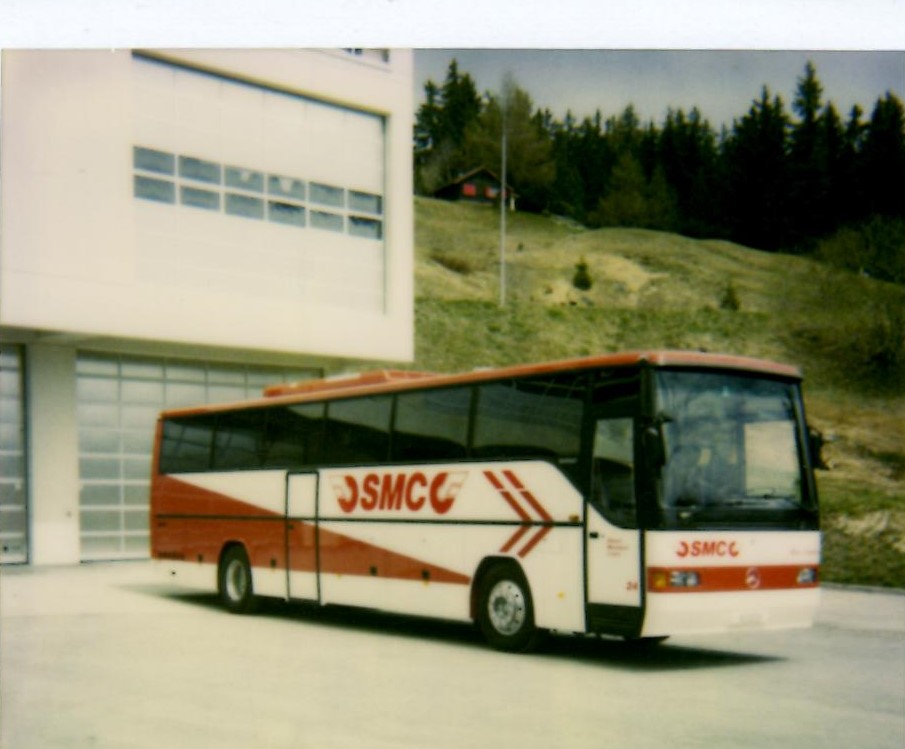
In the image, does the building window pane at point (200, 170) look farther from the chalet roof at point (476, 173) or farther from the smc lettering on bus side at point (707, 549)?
the smc lettering on bus side at point (707, 549)

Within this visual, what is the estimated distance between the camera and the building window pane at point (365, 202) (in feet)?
79.1

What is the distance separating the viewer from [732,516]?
456 inches

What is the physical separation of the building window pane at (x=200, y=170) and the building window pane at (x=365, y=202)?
2533 millimetres

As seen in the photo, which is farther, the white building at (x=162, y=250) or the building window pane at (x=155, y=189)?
the building window pane at (x=155, y=189)

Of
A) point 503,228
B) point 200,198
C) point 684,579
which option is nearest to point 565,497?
point 684,579

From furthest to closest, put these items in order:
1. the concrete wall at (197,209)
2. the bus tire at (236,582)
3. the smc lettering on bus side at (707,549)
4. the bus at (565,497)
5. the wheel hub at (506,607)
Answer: the concrete wall at (197,209) < the bus tire at (236,582) < the wheel hub at (506,607) < the bus at (565,497) < the smc lettering on bus side at (707,549)

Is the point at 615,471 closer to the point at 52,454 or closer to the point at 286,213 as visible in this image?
the point at 286,213

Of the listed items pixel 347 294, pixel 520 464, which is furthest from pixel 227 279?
pixel 520 464

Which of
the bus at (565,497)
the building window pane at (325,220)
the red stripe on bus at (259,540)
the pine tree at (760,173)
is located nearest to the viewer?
the bus at (565,497)

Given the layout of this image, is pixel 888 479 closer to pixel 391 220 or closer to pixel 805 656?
pixel 805 656

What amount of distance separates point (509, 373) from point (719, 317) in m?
7.97

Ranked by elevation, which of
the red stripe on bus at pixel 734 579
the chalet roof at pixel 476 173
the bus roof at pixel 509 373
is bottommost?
the red stripe on bus at pixel 734 579

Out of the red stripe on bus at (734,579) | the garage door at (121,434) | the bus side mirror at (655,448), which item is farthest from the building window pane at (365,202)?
the red stripe on bus at (734,579)

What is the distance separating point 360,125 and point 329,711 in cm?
1607
